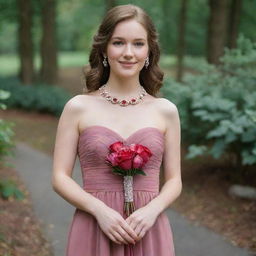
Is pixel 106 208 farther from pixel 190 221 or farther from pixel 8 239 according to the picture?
pixel 190 221

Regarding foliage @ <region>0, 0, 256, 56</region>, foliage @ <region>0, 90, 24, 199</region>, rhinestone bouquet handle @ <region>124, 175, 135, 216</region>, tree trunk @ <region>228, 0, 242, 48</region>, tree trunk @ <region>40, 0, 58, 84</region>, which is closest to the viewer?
rhinestone bouquet handle @ <region>124, 175, 135, 216</region>

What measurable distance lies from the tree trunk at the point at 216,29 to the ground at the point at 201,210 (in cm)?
341

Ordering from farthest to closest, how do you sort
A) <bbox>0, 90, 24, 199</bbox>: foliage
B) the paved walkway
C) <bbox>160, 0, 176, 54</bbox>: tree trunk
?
<bbox>160, 0, 176, 54</bbox>: tree trunk, the paved walkway, <bbox>0, 90, 24, 199</bbox>: foliage

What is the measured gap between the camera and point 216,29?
11.3m

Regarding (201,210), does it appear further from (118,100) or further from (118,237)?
(118,237)

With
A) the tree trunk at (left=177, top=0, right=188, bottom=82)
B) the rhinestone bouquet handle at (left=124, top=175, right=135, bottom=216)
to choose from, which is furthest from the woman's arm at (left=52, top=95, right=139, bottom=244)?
the tree trunk at (left=177, top=0, right=188, bottom=82)

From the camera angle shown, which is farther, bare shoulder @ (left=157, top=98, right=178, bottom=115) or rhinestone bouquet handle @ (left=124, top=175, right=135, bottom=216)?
bare shoulder @ (left=157, top=98, right=178, bottom=115)

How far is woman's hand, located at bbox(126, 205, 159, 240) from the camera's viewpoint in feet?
7.70

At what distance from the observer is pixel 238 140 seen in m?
6.87

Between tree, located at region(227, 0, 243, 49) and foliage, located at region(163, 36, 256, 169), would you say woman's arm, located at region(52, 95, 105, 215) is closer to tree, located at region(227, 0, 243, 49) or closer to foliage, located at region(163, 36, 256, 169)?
foliage, located at region(163, 36, 256, 169)

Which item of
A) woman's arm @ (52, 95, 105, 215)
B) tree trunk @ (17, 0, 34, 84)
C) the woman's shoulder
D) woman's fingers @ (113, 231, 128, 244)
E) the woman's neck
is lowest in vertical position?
tree trunk @ (17, 0, 34, 84)

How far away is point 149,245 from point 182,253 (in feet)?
9.97


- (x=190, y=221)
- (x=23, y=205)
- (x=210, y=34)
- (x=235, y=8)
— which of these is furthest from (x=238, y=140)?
(x=235, y=8)

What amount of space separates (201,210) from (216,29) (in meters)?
5.81
